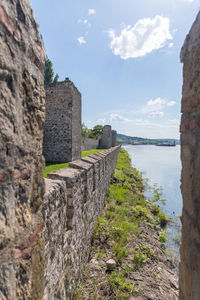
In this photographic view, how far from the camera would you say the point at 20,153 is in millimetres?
1248

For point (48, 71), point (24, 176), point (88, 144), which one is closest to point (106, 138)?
point (88, 144)

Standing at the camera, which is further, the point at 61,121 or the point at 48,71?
the point at 48,71

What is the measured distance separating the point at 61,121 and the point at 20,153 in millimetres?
11069

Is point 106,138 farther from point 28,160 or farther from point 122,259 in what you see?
point 28,160

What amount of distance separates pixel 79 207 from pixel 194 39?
292cm

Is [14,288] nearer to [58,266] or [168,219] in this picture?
[58,266]

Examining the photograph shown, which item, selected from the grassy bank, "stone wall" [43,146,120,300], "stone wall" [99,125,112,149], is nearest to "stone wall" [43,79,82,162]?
the grassy bank

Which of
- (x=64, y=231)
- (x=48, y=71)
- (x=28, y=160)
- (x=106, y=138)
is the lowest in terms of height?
(x=64, y=231)

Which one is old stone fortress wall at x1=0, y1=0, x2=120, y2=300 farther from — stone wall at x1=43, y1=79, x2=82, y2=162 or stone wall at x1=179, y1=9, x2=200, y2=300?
stone wall at x1=43, y1=79, x2=82, y2=162

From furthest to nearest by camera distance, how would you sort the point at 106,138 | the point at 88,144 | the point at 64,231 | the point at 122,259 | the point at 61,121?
the point at 106,138, the point at 88,144, the point at 61,121, the point at 122,259, the point at 64,231

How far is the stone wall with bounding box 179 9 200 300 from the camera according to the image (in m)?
1.30

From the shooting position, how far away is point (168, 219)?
7.51 m

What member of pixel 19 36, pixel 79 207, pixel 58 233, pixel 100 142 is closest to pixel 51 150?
pixel 79 207

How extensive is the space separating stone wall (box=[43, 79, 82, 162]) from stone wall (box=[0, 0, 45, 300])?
10.4m
